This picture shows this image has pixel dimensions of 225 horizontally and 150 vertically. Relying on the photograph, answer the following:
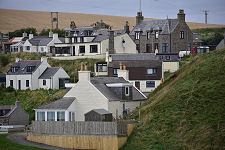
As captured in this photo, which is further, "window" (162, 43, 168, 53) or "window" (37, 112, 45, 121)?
"window" (162, 43, 168, 53)

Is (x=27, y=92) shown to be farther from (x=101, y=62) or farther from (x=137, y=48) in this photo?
(x=137, y=48)

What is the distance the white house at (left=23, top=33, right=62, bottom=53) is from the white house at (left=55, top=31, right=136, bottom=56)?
5270 millimetres

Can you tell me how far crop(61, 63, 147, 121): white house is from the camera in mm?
57125

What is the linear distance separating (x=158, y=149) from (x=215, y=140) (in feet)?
13.1

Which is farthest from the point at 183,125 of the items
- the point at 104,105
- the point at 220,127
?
the point at 104,105

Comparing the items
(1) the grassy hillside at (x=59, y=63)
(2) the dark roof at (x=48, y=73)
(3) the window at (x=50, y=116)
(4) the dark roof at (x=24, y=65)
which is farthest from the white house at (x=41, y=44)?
(3) the window at (x=50, y=116)

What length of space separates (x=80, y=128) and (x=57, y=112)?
26.3 feet

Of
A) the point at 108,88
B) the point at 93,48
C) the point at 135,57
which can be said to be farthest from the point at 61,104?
the point at 93,48

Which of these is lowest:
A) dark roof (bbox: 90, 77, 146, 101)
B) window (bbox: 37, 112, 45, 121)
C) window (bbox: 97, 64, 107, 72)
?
window (bbox: 37, 112, 45, 121)

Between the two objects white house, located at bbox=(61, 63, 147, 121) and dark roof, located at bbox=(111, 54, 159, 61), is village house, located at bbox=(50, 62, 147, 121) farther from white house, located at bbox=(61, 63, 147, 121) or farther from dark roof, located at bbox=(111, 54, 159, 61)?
dark roof, located at bbox=(111, 54, 159, 61)

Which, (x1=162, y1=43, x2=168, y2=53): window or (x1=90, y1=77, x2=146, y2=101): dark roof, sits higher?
(x1=162, y1=43, x2=168, y2=53): window

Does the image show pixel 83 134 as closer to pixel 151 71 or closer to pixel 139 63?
pixel 151 71

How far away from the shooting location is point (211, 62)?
5453cm

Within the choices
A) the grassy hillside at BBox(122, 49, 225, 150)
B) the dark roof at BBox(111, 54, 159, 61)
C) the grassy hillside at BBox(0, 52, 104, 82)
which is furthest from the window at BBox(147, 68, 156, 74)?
the grassy hillside at BBox(122, 49, 225, 150)
